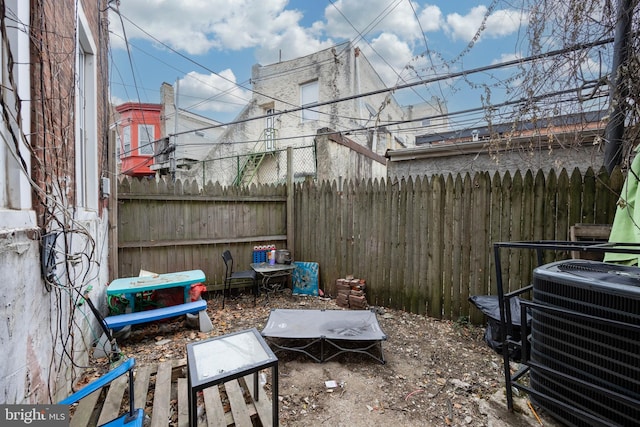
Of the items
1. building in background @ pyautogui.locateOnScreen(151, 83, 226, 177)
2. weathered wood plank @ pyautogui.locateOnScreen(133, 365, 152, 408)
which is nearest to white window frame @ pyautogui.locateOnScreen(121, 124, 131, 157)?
building in background @ pyautogui.locateOnScreen(151, 83, 226, 177)

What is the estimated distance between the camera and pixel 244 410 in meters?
1.91

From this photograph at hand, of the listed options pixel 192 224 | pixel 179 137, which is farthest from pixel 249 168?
pixel 192 224

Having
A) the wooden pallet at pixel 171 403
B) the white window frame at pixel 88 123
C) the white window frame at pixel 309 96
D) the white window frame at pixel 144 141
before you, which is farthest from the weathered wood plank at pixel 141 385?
the white window frame at pixel 144 141

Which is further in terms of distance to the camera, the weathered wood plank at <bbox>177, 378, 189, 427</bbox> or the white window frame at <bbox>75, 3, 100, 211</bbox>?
the white window frame at <bbox>75, 3, 100, 211</bbox>

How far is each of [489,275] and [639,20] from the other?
2753 mm

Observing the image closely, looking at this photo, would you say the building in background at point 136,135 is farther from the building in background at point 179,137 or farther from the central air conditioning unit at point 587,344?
the central air conditioning unit at point 587,344

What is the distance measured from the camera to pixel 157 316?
120 inches

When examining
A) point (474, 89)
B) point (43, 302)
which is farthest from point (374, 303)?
point (43, 302)

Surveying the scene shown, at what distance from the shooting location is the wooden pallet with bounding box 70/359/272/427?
1823 millimetres

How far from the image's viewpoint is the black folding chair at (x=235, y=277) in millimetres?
4273

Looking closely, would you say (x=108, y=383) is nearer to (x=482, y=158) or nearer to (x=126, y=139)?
(x=482, y=158)

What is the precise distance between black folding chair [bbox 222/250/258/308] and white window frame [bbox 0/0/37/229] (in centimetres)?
287

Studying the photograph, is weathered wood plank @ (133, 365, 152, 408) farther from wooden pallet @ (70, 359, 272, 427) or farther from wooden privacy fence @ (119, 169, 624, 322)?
wooden privacy fence @ (119, 169, 624, 322)

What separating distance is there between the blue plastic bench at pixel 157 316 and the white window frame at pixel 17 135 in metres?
1.79
